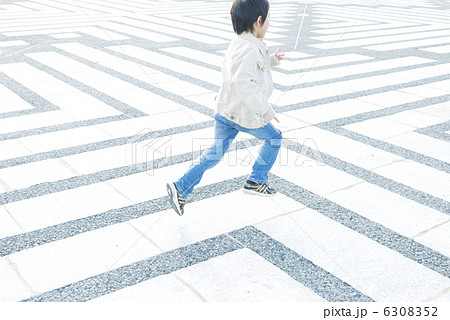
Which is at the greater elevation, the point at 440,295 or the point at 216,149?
the point at 216,149

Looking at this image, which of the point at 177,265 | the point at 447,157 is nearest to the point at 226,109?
the point at 177,265

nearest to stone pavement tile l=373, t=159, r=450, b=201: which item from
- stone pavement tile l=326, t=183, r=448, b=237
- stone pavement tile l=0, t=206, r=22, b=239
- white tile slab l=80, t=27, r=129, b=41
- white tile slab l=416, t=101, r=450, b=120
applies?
stone pavement tile l=326, t=183, r=448, b=237

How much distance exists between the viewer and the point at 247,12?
11.0ft

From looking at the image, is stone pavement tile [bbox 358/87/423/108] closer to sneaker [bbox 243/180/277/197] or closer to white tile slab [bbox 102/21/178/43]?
sneaker [bbox 243/180/277/197]

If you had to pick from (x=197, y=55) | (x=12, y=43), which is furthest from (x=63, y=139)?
(x=12, y=43)

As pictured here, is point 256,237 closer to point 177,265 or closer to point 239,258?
point 239,258

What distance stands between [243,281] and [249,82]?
1299mm

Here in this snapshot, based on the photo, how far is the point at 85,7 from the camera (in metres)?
17.3

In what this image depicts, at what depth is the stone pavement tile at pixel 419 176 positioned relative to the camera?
445 centimetres

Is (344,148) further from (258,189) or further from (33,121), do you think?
(33,121)

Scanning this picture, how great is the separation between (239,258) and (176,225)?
64cm

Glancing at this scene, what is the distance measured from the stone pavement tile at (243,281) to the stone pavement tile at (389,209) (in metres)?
1.11

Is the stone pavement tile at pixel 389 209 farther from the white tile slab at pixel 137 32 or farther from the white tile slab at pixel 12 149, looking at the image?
the white tile slab at pixel 137 32

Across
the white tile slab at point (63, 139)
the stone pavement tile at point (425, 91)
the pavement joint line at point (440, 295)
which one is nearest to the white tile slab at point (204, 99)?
the white tile slab at point (63, 139)
